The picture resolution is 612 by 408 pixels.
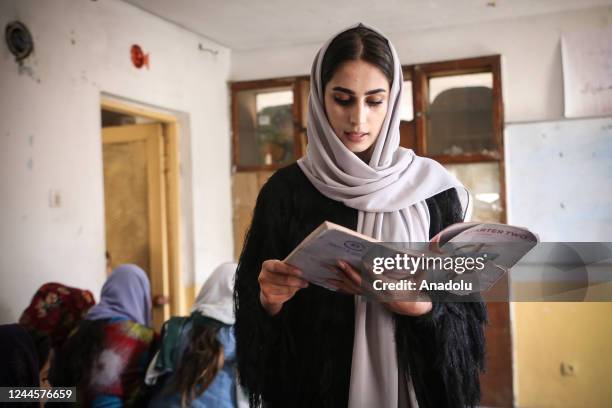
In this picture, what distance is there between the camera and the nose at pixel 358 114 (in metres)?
1.04

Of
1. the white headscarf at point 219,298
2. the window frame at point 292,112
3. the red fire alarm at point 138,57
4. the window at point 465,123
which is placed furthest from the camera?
the window frame at point 292,112

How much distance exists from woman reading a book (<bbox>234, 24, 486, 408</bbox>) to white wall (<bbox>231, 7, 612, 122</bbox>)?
256cm

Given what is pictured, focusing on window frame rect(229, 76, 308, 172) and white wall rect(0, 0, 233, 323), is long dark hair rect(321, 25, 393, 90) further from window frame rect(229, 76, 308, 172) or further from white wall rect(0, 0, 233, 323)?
window frame rect(229, 76, 308, 172)

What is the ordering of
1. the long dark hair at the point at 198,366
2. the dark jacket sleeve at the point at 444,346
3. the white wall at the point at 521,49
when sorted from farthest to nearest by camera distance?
the white wall at the point at 521,49, the long dark hair at the point at 198,366, the dark jacket sleeve at the point at 444,346

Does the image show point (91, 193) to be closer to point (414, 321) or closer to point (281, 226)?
point (281, 226)

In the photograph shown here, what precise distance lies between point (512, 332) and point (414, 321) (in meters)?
2.66

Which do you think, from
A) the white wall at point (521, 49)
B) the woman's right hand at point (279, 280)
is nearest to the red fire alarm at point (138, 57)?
the white wall at point (521, 49)

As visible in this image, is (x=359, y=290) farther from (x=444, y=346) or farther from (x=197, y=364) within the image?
(x=197, y=364)

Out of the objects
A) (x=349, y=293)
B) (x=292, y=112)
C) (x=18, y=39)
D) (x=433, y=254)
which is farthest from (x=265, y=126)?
(x=433, y=254)

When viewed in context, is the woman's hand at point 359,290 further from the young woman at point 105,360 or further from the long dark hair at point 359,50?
the young woman at point 105,360

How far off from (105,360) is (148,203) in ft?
5.38

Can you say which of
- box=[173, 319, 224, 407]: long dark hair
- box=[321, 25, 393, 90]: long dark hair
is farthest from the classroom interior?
box=[321, 25, 393, 90]: long dark hair

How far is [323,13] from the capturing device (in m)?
3.20

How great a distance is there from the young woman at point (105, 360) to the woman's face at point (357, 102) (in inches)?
54.0
